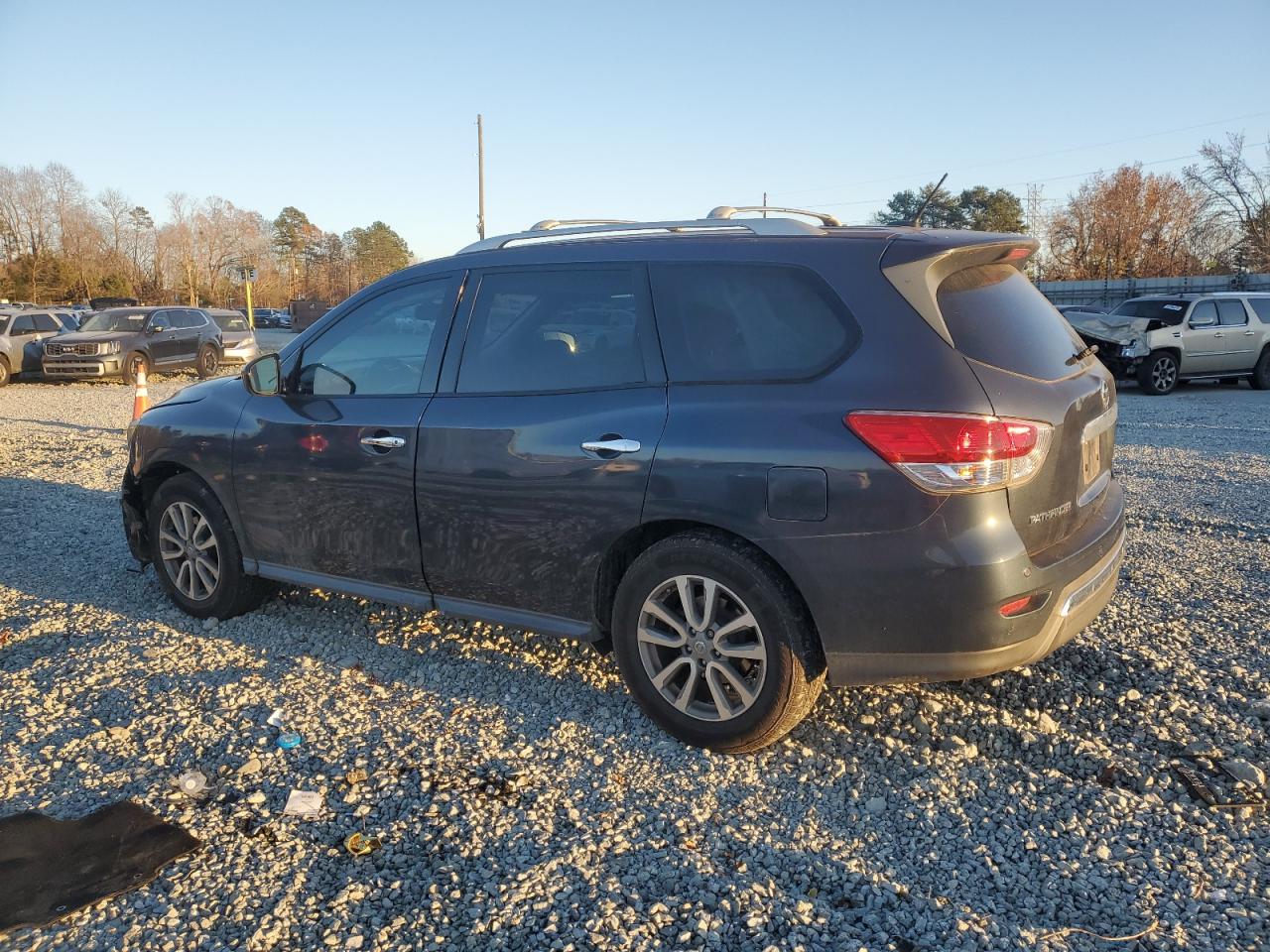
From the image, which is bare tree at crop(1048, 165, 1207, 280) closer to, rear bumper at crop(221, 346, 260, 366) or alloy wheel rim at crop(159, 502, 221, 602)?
rear bumper at crop(221, 346, 260, 366)

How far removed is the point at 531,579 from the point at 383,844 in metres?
1.19

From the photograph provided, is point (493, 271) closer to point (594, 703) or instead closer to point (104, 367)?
point (594, 703)

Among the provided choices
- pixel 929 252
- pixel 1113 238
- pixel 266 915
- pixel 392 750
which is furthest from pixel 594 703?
pixel 1113 238

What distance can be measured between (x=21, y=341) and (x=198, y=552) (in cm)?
2062

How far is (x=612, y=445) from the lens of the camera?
11.2 ft

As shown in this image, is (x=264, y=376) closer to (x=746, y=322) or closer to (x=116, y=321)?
(x=746, y=322)

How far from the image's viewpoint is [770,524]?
3.10 meters

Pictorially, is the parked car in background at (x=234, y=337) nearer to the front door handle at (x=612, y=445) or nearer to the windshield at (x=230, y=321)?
the windshield at (x=230, y=321)

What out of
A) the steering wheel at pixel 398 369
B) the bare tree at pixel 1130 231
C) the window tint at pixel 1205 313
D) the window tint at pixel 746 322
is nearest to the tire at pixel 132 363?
the steering wheel at pixel 398 369

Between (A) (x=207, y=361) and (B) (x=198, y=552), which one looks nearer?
(B) (x=198, y=552)

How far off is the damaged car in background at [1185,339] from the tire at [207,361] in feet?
63.3

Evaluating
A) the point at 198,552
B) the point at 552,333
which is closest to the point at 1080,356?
the point at 552,333

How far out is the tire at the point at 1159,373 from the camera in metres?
17.1

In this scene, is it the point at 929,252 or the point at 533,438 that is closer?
the point at 929,252
